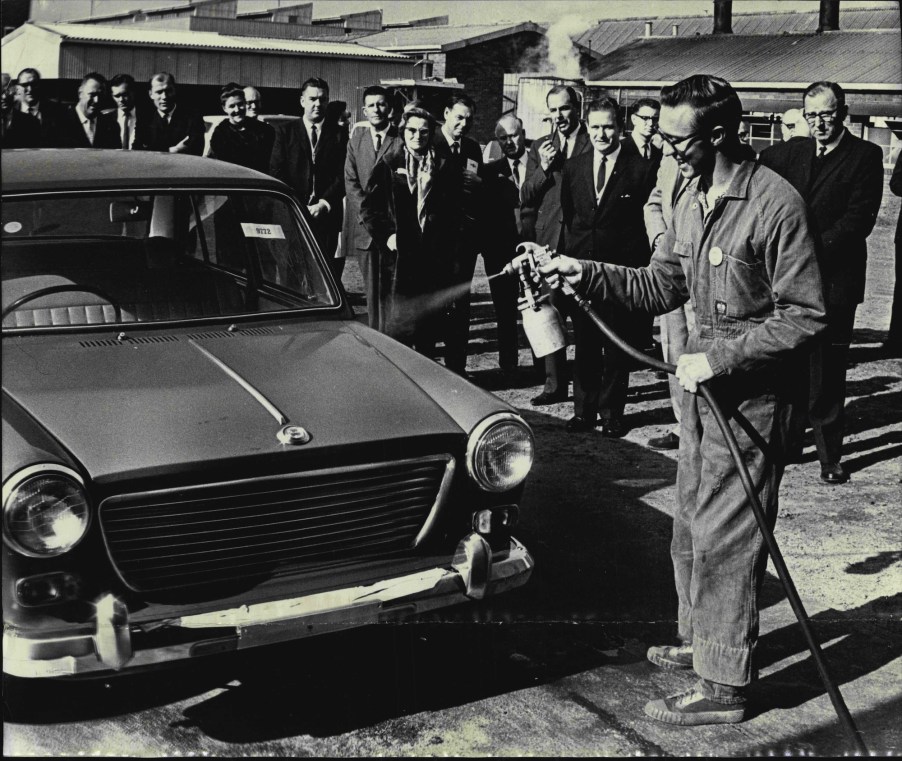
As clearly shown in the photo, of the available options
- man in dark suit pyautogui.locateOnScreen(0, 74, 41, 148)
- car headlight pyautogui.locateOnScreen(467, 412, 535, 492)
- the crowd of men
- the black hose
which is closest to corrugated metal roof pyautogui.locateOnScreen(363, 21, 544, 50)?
man in dark suit pyautogui.locateOnScreen(0, 74, 41, 148)

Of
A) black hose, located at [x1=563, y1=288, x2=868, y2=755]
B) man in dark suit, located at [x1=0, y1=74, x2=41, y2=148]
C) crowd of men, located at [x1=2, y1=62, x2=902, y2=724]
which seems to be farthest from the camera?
man in dark suit, located at [x1=0, y1=74, x2=41, y2=148]

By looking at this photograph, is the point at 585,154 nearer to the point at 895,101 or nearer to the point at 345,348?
the point at 345,348

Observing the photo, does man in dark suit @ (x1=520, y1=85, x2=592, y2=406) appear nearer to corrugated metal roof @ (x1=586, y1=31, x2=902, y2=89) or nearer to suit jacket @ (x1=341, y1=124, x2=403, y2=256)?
suit jacket @ (x1=341, y1=124, x2=403, y2=256)

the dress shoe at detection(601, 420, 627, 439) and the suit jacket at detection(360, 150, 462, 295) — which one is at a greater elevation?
the suit jacket at detection(360, 150, 462, 295)

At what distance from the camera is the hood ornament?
3586 millimetres

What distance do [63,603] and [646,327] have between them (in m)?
5.65

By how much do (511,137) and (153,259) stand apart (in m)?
5.96

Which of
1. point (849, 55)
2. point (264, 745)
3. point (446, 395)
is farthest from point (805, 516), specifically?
point (849, 55)

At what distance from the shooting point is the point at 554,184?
8.16 metres

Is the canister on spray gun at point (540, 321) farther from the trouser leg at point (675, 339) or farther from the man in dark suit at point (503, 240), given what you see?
the man in dark suit at point (503, 240)

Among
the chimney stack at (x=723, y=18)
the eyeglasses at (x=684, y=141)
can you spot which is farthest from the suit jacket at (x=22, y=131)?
the chimney stack at (x=723, y=18)

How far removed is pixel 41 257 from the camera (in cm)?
450

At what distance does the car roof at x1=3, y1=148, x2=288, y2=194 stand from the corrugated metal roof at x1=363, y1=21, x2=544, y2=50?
105ft

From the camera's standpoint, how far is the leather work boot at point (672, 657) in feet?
13.4
